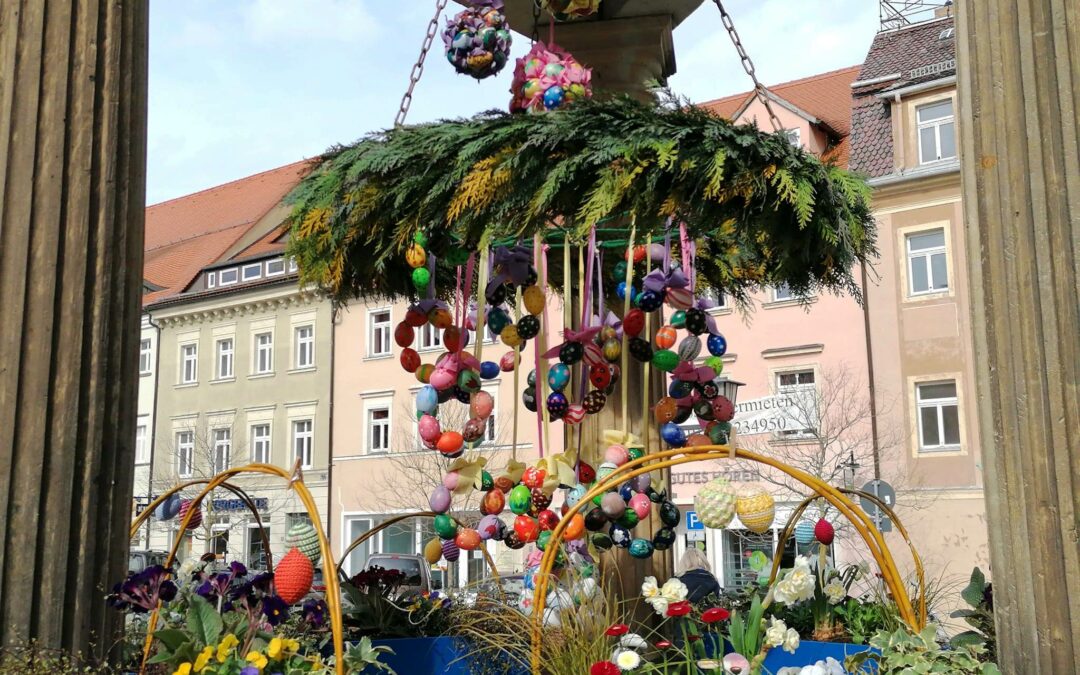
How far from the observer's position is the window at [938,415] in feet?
64.7

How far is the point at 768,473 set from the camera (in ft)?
67.5

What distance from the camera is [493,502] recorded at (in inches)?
157

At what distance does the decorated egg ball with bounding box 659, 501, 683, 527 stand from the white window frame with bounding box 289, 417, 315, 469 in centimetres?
2478

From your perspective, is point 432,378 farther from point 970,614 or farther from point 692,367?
point 970,614

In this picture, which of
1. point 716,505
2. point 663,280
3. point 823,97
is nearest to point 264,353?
point 823,97

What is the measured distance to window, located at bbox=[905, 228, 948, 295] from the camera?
2025cm

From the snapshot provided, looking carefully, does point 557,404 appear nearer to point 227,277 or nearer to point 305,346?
point 305,346

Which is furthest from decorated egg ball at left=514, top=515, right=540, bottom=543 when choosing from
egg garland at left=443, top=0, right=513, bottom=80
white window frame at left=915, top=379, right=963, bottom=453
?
white window frame at left=915, top=379, right=963, bottom=453

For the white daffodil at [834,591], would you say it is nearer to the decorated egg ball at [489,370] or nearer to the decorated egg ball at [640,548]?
the decorated egg ball at [640,548]

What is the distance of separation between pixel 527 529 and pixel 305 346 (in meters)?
25.5

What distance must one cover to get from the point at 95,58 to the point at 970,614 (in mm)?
2739

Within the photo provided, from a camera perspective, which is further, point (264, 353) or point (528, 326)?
point (264, 353)

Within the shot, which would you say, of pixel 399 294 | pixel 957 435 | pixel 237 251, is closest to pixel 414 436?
pixel 237 251

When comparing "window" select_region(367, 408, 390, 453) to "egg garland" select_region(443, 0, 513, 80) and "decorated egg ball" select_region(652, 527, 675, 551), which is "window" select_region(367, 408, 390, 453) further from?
"decorated egg ball" select_region(652, 527, 675, 551)
